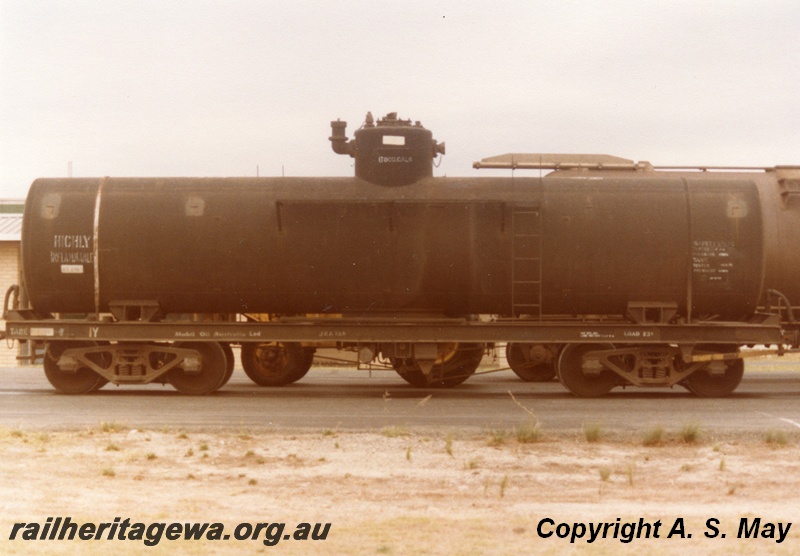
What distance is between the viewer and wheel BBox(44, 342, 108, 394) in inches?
715

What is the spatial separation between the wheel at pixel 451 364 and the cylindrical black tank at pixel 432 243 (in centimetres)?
94

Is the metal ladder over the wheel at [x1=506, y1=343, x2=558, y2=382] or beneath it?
over

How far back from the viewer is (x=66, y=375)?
1823cm

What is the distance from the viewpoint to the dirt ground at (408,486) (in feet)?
23.2

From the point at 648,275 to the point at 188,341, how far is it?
7.99 m

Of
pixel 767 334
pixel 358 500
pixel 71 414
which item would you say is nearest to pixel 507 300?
pixel 767 334

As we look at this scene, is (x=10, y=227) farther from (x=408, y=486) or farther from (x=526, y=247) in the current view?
(x=408, y=486)

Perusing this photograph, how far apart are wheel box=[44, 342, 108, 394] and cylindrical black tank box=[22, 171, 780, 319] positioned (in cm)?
135

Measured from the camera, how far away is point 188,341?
17.9 m

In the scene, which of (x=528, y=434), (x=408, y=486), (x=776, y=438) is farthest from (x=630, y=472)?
(x=776, y=438)

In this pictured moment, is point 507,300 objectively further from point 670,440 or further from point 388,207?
point 670,440

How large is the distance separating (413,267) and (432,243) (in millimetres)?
519
